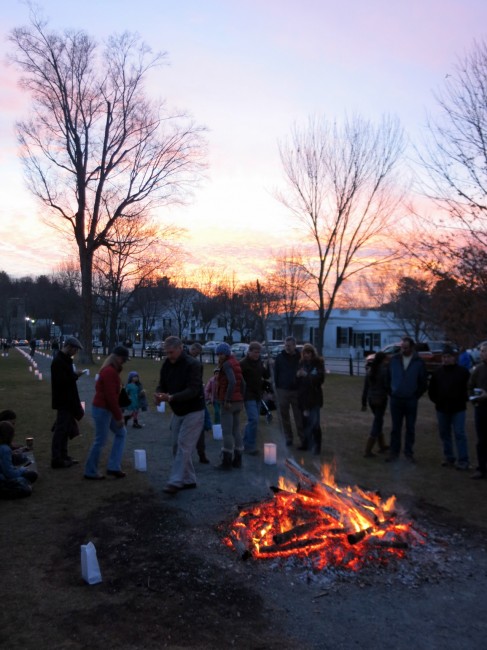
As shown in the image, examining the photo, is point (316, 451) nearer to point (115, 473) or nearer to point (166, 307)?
point (115, 473)

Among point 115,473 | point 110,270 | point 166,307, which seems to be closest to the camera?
point 115,473

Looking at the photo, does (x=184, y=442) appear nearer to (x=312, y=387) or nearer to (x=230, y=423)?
(x=230, y=423)

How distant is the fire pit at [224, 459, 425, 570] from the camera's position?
14.7 feet

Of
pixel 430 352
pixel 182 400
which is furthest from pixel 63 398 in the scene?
pixel 430 352

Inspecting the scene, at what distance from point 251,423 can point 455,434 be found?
124 inches

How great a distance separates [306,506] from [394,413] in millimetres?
3710

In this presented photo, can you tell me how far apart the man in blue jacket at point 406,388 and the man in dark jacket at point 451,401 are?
0.76 ft

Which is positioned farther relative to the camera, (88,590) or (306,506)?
(306,506)

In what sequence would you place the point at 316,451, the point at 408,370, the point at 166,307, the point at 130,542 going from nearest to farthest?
the point at 130,542, the point at 408,370, the point at 316,451, the point at 166,307

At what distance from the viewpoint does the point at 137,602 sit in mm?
3857

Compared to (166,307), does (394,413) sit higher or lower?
lower

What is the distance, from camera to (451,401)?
8125 mm

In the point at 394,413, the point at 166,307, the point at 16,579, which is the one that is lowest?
the point at 16,579

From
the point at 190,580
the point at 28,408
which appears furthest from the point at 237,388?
the point at 28,408
